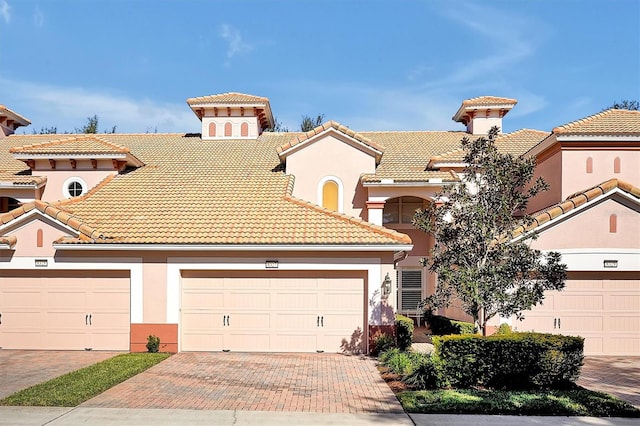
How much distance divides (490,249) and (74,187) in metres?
15.4

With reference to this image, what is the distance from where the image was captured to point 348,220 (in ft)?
49.7

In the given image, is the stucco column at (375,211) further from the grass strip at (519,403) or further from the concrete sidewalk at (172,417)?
the concrete sidewalk at (172,417)

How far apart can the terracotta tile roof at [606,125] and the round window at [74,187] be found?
17.6m

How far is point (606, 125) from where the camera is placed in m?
17.5

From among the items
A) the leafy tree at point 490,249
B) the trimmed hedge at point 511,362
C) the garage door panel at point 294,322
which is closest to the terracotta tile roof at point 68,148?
the garage door panel at point 294,322

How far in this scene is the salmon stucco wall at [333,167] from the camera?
19.3 meters

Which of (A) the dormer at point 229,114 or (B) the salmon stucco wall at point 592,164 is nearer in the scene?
(B) the salmon stucco wall at point 592,164

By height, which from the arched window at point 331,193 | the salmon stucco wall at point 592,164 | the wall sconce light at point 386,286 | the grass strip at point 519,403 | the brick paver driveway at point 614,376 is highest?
the salmon stucco wall at point 592,164

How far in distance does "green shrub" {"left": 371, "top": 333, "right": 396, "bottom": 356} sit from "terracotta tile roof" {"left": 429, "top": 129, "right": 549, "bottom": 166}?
8.14 m

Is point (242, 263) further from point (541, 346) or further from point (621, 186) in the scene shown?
point (621, 186)

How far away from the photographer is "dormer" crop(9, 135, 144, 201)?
60.0 ft

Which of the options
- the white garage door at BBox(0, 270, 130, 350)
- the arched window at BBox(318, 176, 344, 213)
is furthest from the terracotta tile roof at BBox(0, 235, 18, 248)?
the arched window at BBox(318, 176, 344, 213)

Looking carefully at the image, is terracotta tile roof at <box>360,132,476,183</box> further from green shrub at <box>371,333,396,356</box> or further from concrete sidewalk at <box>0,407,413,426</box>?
concrete sidewalk at <box>0,407,413,426</box>

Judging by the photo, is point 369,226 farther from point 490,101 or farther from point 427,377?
point 490,101
